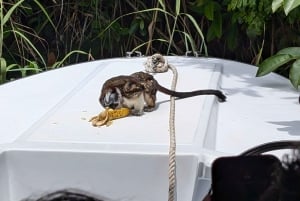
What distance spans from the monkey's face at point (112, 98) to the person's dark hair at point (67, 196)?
232mm

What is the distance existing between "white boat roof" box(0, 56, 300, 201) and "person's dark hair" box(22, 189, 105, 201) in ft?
0.07

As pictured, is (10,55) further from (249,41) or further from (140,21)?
(249,41)

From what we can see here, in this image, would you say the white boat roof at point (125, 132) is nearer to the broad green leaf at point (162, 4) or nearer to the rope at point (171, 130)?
the rope at point (171, 130)

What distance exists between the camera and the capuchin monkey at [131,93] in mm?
1260

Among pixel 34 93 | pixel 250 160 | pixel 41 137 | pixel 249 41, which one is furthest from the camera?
pixel 249 41

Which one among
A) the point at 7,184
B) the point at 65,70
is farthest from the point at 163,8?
the point at 7,184

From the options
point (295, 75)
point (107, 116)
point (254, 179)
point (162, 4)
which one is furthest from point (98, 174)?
Answer: point (162, 4)

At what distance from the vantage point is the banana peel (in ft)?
4.07

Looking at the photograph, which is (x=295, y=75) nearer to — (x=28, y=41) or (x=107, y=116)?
(x=107, y=116)

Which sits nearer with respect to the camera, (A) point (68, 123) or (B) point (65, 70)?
(A) point (68, 123)

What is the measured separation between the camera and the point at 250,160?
94 cm

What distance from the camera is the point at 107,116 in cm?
125

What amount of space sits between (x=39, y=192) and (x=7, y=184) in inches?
2.5

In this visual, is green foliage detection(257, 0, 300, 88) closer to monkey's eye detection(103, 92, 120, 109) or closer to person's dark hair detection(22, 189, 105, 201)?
monkey's eye detection(103, 92, 120, 109)
